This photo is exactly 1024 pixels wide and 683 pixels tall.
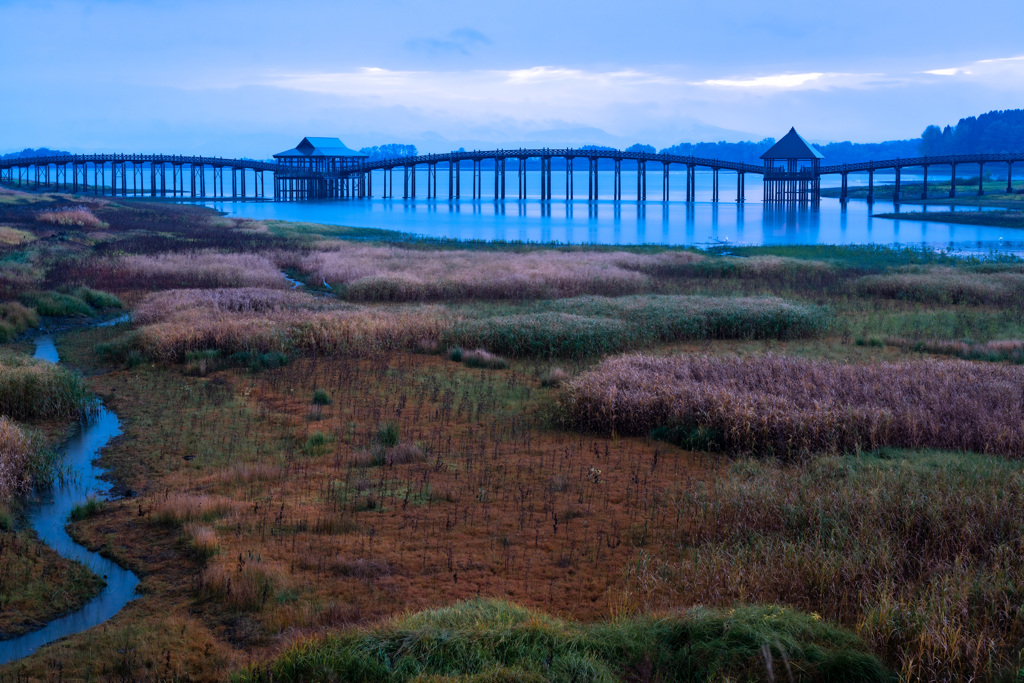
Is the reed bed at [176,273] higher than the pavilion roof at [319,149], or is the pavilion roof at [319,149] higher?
the pavilion roof at [319,149]

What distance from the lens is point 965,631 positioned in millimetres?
5918

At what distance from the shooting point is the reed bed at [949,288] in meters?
27.4

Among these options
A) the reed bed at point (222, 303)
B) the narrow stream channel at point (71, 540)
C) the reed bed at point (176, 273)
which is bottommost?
the narrow stream channel at point (71, 540)

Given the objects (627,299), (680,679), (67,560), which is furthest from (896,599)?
(627,299)

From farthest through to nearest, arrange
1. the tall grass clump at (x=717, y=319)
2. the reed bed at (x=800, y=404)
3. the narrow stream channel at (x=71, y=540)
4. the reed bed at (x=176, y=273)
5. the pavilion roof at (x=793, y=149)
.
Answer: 1. the pavilion roof at (x=793, y=149)
2. the reed bed at (x=176, y=273)
3. the tall grass clump at (x=717, y=319)
4. the reed bed at (x=800, y=404)
5. the narrow stream channel at (x=71, y=540)

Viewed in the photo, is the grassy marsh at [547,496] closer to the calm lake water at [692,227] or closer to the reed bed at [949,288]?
the reed bed at [949,288]

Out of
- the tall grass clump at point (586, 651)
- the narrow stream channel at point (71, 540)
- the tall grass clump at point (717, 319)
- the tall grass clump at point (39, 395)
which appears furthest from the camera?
the tall grass clump at point (717, 319)

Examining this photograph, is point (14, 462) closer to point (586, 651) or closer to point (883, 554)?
point (586, 651)

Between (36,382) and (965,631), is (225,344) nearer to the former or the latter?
(36,382)

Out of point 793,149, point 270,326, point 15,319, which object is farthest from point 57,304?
point 793,149

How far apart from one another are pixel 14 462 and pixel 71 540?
78.4 inches

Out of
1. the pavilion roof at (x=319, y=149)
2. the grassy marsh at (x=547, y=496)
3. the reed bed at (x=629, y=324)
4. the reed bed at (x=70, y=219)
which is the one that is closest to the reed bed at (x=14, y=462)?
the grassy marsh at (x=547, y=496)

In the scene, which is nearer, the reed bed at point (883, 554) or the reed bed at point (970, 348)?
the reed bed at point (883, 554)

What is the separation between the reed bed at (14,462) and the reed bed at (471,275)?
17.0 m
